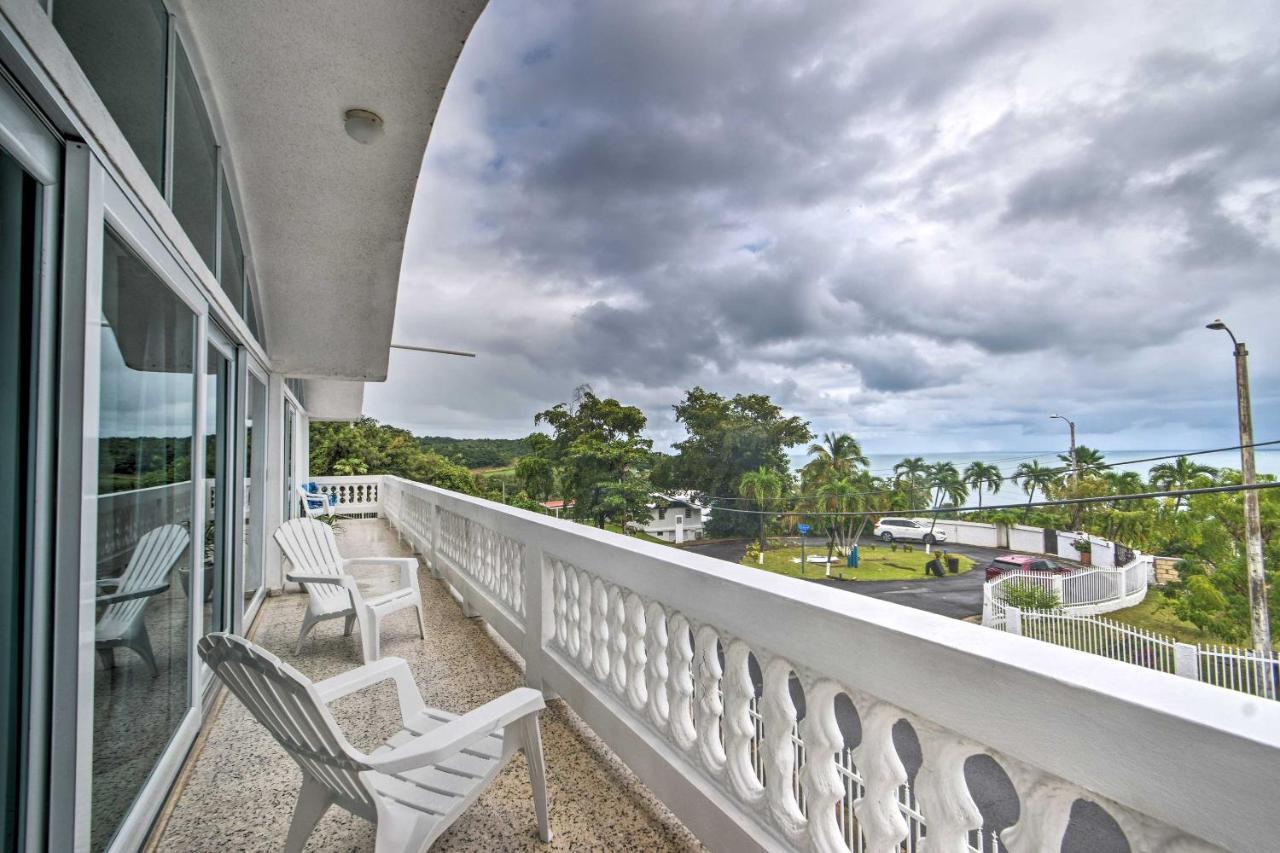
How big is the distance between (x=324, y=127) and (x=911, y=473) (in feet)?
35.5

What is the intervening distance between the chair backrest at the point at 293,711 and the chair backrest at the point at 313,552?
7.84ft

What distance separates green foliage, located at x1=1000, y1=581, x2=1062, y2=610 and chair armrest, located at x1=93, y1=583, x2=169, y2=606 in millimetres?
5629

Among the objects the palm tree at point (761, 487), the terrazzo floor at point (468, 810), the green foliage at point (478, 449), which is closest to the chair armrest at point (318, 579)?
the terrazzo floor at point (468, 810)

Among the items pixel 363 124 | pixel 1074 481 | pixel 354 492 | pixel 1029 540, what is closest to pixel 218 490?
pixel 363 124

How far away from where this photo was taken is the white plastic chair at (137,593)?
1.59 metres

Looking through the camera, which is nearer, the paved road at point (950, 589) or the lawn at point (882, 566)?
the paved road at point (950, 589)

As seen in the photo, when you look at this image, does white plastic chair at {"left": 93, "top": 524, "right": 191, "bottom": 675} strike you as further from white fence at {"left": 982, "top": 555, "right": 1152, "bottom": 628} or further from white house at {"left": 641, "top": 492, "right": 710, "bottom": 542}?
white house at {"left": 641, "top": 492, "right": 710, "bottom": 542}

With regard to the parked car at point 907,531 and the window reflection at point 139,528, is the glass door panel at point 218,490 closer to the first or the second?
the window reflection at point 139,528

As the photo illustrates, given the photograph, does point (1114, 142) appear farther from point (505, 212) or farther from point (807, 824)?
point (505, 212)

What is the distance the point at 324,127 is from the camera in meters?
2.80

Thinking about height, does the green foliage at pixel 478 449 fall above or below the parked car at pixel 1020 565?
above

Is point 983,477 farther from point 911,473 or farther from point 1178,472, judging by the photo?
point 911,473

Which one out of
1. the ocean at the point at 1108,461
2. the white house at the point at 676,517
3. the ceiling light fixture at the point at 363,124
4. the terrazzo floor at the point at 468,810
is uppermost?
the ceiling light fixture at the point at 363,124

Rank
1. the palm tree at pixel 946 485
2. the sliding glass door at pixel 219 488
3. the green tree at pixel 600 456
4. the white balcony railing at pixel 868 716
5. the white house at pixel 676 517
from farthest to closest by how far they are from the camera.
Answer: the green tree at pixel 600 456 < the white house at pixel 676 517 < the palm tree at pixel 946 485 < the sliding glass door at pixel 219 488 < the white balcony railing at pixel 868 716
